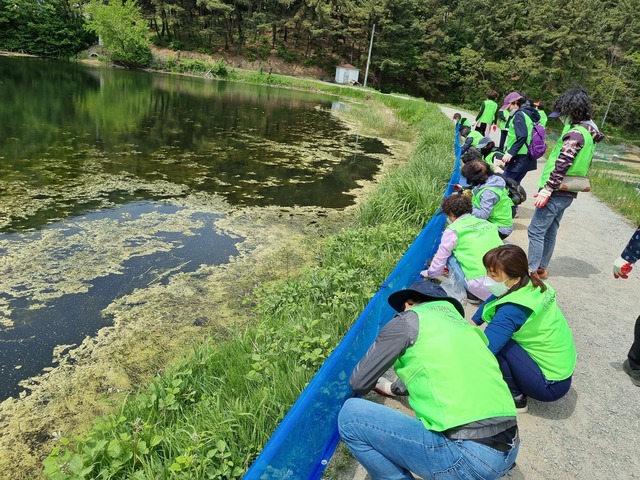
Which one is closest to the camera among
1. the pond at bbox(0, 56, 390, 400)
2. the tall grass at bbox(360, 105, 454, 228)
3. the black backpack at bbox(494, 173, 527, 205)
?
the pond at bbox(0, 56, 390, 400)

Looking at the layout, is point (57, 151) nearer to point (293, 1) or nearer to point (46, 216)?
point (46, 216)

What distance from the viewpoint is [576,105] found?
3.51 metres

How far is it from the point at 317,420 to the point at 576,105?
3.27 metres

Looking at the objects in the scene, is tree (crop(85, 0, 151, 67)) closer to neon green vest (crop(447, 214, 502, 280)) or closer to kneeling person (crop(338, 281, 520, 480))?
neon green vest (crop(447, 214, 502, 280))

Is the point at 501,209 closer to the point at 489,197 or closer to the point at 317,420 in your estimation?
the point at 489,197

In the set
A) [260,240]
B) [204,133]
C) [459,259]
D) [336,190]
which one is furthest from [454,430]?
[204,133]

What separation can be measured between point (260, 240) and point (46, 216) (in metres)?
2.99

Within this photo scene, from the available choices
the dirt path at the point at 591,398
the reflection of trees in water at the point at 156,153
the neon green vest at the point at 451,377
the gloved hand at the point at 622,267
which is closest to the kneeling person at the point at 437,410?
the neon green vest at the point at 451,377

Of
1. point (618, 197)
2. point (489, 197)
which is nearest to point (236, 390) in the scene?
point (489, 197)

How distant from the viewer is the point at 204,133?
13094mm

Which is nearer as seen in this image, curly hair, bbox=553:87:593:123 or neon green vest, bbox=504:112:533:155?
curly hair, bbox=553:87:593:123

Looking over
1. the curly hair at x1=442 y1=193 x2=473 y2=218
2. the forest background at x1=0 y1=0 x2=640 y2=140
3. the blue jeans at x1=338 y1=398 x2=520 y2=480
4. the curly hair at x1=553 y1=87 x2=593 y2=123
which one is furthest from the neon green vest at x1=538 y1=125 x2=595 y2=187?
the forest background at x1=0 y1=0 x2=640 y2=140

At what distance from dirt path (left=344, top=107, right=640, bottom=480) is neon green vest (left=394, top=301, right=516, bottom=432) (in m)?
0.77

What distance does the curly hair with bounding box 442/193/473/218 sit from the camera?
11.1 feet
